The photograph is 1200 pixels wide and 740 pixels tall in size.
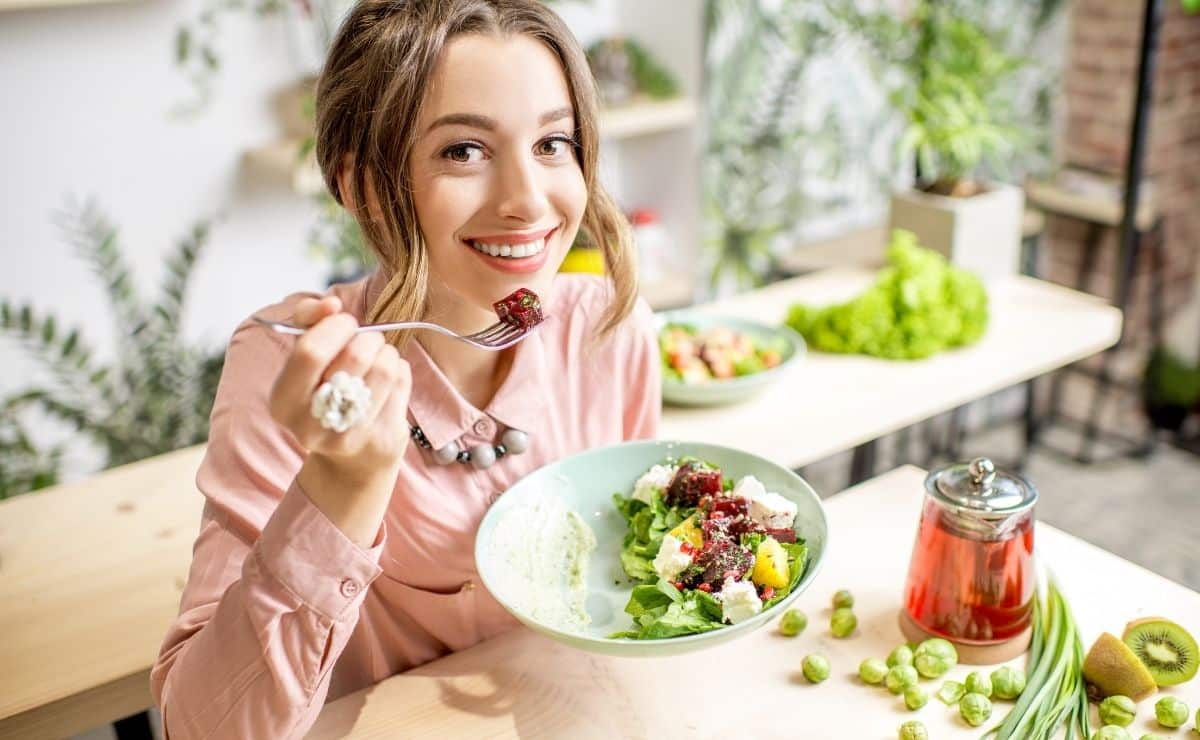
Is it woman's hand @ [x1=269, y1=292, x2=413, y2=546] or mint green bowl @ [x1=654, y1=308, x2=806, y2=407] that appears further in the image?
mint green bowl @ [x1=654, y1=308, x2=806, y2=407]

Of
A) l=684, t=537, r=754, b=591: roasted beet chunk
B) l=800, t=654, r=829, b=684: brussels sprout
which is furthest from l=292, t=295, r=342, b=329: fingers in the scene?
l=800, t=654, r=829, b=684: brussels sprout

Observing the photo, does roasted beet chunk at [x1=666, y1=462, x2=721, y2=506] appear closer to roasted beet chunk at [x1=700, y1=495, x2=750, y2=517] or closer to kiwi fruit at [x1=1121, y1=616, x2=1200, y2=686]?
roasted beet chunk at [x1=700, y1=495, x2=750, y2=517]

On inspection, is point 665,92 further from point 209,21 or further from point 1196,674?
point 1196,674

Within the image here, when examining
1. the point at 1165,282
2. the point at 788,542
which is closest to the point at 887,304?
the point at 788,542

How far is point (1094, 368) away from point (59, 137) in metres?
3.33

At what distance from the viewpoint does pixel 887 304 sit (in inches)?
86.5

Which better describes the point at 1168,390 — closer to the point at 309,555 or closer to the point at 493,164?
the point at 493,164

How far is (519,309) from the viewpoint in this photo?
1.14 meters

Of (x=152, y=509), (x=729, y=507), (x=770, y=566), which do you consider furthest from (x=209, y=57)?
(x=770, y=566)

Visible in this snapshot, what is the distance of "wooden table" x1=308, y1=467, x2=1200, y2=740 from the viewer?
42.6 inches

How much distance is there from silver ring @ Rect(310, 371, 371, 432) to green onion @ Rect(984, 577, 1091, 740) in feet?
2.31

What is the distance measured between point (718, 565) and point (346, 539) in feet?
1.26

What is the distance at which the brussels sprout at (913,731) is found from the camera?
103 cm

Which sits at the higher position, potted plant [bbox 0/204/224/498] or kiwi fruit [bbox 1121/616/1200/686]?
kiwi fruit [bbox 1121/616/1200/686]
